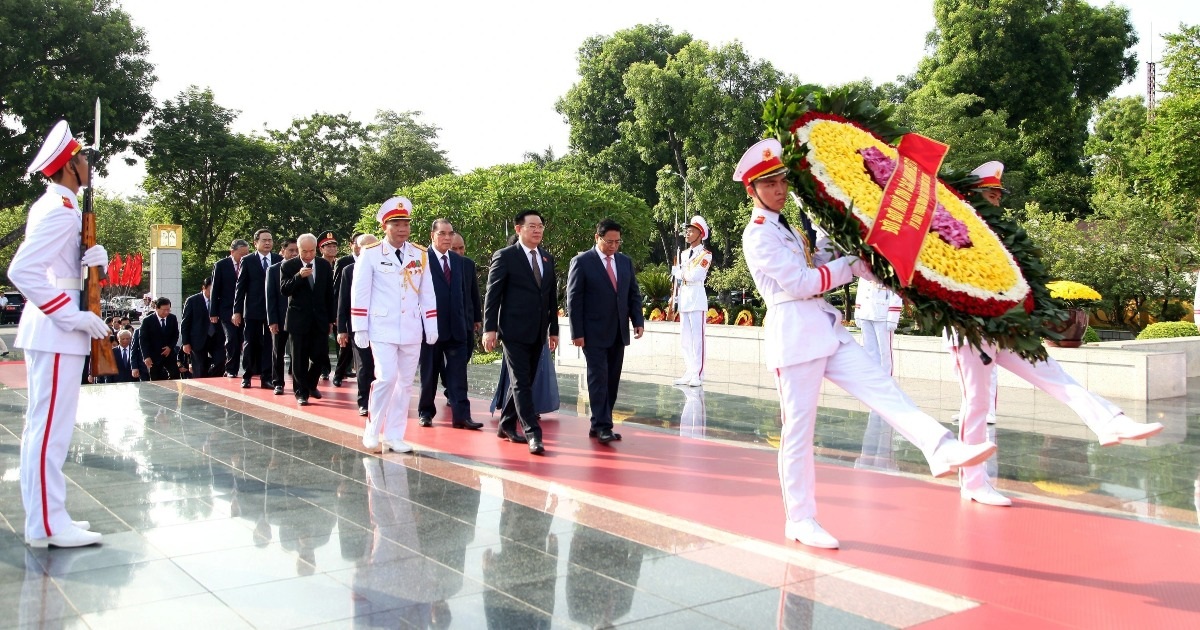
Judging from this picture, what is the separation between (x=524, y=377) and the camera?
7.72m

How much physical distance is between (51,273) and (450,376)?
4.39 metres

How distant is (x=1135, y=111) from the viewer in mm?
40031

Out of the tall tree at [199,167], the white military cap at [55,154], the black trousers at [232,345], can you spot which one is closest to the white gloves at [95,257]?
the white military cap at [55,154]

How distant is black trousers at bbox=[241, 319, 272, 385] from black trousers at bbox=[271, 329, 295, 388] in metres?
0.18

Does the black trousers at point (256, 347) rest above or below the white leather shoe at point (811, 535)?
above

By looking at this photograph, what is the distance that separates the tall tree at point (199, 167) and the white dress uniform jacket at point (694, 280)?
31.3m

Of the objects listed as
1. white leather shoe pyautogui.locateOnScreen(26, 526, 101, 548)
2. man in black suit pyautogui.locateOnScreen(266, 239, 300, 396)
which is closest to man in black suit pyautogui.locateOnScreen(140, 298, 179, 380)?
man in black suit pyautogui.locateOnScreen(266, 239, 300, 396)

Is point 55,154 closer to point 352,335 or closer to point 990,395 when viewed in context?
point 352,335

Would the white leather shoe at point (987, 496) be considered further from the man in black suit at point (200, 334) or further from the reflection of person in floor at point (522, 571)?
the man in black suit at point (200, 334)

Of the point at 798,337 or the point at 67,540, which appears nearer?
the point at 798,337

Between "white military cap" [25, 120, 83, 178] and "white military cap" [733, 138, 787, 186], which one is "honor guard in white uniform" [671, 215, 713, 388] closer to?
"white military cap" [733, 138, 787, 186]

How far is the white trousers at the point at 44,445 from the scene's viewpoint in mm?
4742

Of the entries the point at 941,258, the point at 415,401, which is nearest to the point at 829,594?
the point at 941,258

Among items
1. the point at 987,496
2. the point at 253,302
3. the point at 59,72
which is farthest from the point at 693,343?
the point at 59,72
